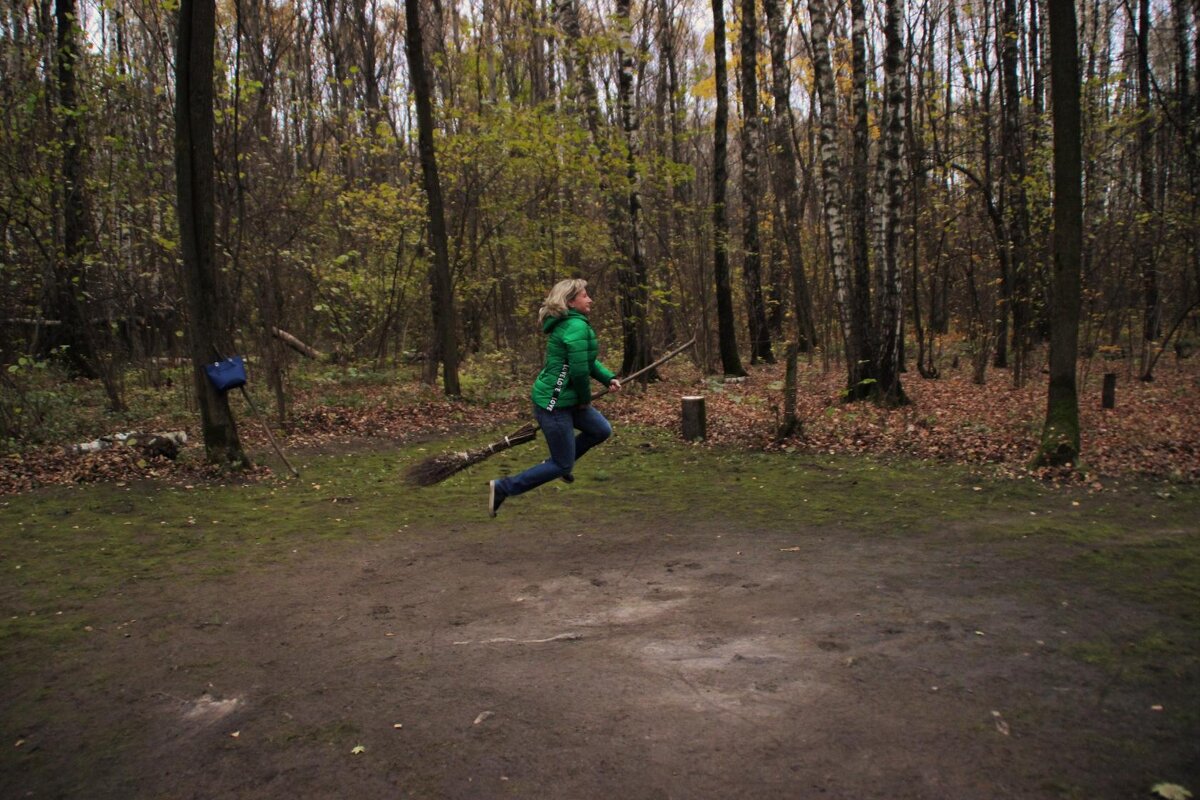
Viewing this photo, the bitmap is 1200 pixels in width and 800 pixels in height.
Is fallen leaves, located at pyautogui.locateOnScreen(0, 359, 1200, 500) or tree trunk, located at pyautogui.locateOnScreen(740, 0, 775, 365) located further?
tree trunk, located at pyautogui.locateOnScreen(740, 0, 775, 365)

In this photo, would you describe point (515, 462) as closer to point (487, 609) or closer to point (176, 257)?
point (487, 609)

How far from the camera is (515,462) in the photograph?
11.3 meters

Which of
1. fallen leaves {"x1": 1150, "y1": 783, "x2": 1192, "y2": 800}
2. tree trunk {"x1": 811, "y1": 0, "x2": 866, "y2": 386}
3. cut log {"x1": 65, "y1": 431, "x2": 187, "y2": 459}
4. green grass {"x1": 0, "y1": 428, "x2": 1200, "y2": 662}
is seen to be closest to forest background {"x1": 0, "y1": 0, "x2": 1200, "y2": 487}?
tree trunk {"x1": 811, "y1": 0, "x2": 866, "y2": 386}

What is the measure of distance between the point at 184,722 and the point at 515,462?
755cm

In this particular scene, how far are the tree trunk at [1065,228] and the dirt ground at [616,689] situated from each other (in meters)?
3.47

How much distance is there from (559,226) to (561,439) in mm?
11812

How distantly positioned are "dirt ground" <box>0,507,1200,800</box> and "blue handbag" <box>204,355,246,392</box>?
170 inches

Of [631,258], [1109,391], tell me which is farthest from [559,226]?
[1109,391]

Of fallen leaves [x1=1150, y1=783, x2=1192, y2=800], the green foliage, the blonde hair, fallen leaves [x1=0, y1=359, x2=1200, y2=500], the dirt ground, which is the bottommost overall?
fallen leaves [x1=1150, y1=783, x2=1192, y2=800]

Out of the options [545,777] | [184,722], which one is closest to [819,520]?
[545,777]

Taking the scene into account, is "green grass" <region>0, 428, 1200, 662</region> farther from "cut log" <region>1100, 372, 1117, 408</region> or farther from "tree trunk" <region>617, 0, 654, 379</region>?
"tree trunk" <region>617, 0, 654, 379</region>

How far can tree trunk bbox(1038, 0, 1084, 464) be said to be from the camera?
8156 millimetres

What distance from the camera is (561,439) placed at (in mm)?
6922

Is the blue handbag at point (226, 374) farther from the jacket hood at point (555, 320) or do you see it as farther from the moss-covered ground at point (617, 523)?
the jacket hood at point (555, 320)
